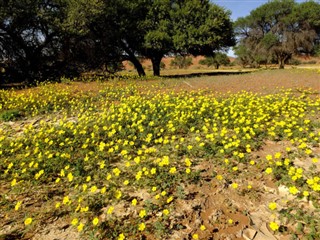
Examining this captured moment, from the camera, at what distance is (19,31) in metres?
17.9

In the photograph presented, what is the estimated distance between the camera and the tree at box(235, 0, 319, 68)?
3528cm

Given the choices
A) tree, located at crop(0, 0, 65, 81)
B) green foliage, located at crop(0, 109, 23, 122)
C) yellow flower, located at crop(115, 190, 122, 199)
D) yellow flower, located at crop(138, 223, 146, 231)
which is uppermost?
tree, located at crop(0, 0, 65, 81)

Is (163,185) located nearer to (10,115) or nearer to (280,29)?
(10,115)

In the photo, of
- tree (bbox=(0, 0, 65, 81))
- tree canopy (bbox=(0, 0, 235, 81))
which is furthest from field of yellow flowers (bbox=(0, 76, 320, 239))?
tree canopy (bbox=(0, 0, 235, 81))

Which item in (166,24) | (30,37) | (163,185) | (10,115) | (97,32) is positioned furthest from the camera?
(166,24)

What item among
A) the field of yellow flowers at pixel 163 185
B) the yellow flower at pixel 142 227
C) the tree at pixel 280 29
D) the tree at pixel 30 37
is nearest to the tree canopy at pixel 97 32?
the tree at pixel 30 37

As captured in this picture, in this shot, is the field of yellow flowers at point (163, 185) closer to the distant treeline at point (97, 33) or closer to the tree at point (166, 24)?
the distant treeline at point (97, 33)

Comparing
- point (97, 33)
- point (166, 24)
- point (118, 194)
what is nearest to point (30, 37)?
point (97, 33)

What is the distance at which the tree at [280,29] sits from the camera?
3528 centimetres

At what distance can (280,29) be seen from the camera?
3734cm

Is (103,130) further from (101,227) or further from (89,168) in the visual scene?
(101,227)

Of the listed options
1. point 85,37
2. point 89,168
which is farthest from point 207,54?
point 89,168

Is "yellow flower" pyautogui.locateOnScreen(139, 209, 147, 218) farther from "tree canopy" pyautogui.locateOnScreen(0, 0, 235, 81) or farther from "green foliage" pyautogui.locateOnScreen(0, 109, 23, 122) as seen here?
"tree canopy" pyautogui.locateOnScreen(0, 0, 235, 81)

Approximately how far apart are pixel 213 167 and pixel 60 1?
61.1 feet
